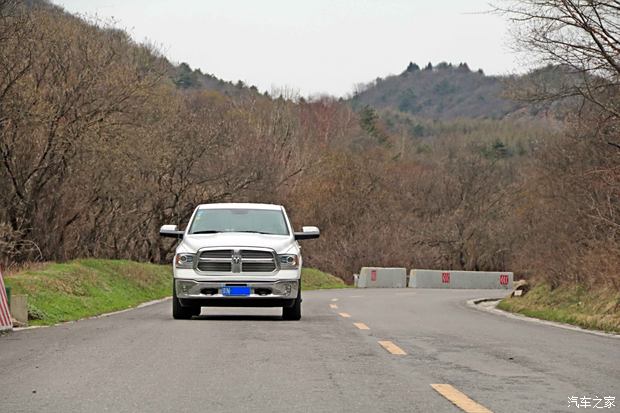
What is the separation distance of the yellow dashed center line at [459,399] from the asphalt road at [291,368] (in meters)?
0.07

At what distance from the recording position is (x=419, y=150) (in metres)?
112

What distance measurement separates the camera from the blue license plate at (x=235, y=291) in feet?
54.1

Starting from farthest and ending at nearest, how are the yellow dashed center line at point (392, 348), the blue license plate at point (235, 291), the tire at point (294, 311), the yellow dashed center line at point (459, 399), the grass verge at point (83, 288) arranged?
the grass verge at point (83, 288)
the tire at point (294, 311)
the blue license plate at point (235, 291)
the yellow dashed center line at point (392, 348)
the yellow dashed center line at point (459, 399)

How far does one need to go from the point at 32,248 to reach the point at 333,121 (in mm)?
73091

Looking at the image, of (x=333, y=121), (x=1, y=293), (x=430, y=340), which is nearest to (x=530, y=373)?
(x=430, y=340)

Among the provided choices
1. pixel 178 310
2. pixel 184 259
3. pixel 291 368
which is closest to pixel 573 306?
pixel 178 310

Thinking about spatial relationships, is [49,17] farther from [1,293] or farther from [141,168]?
[1,293]

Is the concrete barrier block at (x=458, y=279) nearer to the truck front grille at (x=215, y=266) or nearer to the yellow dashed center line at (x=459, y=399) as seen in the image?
the truck front grille at (x=215, y=266)

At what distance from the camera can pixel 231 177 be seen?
47688 mm

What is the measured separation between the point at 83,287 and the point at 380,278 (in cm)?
3501

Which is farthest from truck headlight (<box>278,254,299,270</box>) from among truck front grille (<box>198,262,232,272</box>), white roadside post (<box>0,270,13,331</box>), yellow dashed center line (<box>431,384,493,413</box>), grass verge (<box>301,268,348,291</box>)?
grass verge (<box>301,268,348,291</box>)

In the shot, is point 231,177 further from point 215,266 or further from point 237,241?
point 215,266

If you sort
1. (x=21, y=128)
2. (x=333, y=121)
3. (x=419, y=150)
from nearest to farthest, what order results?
(x=21, y=128) → (x=333, y=121) → (x=419, y=150)

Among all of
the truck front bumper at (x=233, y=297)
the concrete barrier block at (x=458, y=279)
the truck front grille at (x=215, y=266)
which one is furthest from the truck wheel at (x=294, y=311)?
the concrete barrier block at (x=458, y=279)
